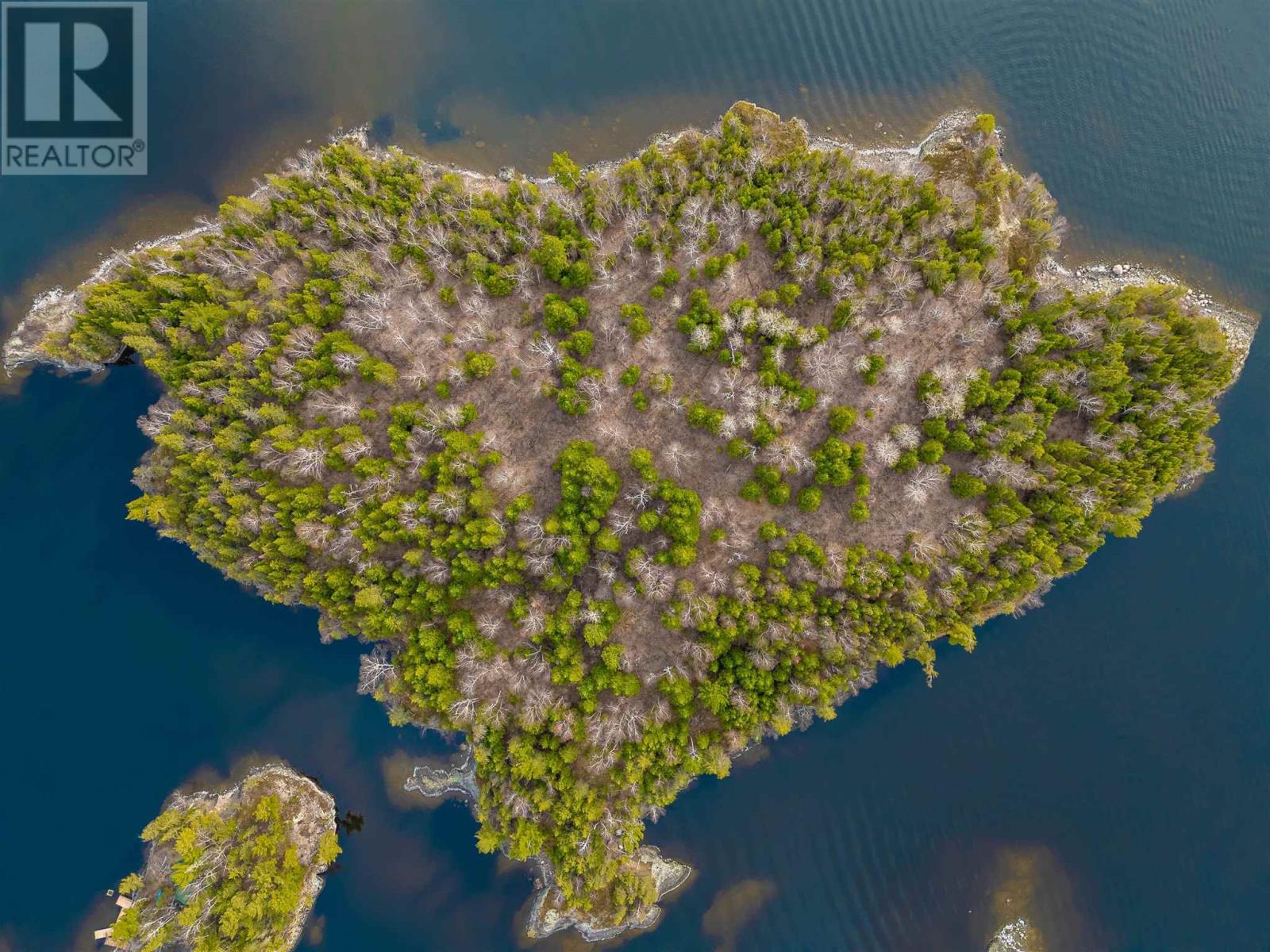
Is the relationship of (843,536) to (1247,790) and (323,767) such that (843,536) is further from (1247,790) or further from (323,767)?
(323,767)

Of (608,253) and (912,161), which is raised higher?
(912,161)

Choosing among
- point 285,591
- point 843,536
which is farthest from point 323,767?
point 843,536

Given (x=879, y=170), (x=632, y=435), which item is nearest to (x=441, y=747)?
(x=632, y=435)

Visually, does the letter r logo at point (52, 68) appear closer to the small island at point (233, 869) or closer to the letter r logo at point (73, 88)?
the letter r logo at point (73, 88)

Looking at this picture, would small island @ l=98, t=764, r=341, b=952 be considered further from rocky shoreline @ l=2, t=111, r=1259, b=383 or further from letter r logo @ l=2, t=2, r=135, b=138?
letter r logo @ l=2, t=2, r=135, b=138

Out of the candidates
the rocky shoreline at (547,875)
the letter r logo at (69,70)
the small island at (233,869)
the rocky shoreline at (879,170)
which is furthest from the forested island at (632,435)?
the letter r logo at (69,70)

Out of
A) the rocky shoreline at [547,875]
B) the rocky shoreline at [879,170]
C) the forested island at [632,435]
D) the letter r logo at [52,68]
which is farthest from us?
the letter r logo at [52,68]

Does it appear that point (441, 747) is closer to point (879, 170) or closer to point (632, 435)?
point (632, 435)
